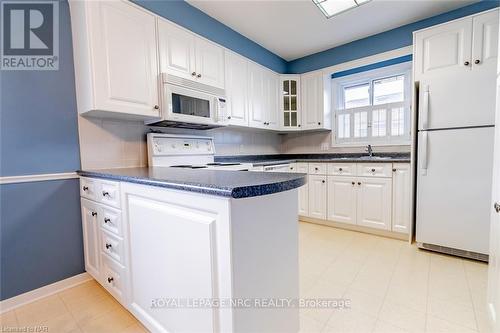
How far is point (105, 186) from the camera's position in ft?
4.77

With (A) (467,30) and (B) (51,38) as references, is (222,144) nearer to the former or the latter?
(B) (51,38)

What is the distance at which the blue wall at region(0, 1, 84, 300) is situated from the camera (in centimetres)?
152

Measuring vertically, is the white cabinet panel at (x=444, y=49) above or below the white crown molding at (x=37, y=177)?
above

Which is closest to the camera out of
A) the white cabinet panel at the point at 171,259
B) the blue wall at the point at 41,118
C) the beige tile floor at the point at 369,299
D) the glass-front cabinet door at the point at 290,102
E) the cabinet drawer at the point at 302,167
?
the white cabinet panel at the point at 171,259

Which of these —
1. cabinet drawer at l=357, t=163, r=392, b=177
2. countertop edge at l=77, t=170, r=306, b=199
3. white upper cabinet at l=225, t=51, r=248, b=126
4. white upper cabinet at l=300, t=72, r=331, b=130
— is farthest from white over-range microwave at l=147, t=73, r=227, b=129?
cabinet drawer at l=357, t=163, r=392, b=177

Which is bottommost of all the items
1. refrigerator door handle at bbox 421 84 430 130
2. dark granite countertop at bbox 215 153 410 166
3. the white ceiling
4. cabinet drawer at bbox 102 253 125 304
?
cabinet drawer at bbox 102 253 125 304

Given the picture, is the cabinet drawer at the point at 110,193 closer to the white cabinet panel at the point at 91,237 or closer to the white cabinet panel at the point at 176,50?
the white cabinet panel at the point at 91,237

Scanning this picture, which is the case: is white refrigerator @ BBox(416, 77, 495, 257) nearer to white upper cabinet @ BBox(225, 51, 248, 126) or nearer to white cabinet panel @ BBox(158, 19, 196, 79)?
white upper cabinet @ BBox(225, 51, 248, 126)

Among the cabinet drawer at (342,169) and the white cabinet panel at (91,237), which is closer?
the white cabinet panel at (91,237)

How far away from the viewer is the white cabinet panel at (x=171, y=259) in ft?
2.78

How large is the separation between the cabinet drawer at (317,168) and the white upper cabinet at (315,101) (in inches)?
26.2

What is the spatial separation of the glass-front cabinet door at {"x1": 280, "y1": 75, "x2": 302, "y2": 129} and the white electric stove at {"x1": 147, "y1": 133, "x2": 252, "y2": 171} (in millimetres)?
1279

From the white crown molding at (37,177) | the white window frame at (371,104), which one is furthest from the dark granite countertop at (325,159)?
the white crown molding at (37,177)

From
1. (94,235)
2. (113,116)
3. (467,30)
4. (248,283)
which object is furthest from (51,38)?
(467,30)
